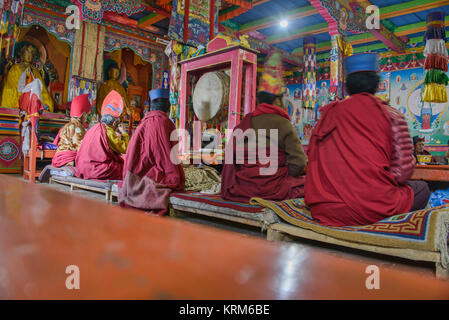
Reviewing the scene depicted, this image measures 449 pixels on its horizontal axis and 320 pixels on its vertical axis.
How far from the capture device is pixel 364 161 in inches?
77.0

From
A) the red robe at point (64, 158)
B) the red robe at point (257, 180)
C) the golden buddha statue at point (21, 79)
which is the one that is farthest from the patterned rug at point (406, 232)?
the golden buddha statue at point (21, 79)

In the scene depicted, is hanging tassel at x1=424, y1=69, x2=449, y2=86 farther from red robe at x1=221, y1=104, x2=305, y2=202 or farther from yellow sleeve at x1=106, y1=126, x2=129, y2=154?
yellow sleeve at x1=106, y1=126, x2=129, y2=154

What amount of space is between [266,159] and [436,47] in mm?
4731

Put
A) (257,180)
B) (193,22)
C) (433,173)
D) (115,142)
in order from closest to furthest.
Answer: (433,173)
(257,180)
(115,142)
(193,22)

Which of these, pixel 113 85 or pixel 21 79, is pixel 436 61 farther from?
pixel 21 79

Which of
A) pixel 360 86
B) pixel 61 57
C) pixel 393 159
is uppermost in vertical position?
pixel 61 57

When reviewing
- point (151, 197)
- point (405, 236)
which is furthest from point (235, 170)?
point (405, 236)

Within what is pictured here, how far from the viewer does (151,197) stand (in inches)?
125

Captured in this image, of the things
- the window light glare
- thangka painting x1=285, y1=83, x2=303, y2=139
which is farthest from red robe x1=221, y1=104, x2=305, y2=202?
thangka painting x1=285, y1=83, x2=303, y2=139

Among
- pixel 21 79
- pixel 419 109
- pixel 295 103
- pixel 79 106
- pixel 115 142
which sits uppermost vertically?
pixel 295 103

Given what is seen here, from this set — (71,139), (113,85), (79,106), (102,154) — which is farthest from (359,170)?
(113,85)
